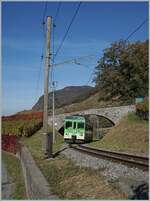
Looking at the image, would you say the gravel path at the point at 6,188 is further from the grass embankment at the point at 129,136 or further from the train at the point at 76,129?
the train at the point at 76,129

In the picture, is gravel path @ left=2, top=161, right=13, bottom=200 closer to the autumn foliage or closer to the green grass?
the green grass

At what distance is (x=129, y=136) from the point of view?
127 feet

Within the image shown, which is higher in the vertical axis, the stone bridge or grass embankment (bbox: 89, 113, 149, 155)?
the stone bridge

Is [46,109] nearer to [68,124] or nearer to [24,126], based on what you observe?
[68,124]

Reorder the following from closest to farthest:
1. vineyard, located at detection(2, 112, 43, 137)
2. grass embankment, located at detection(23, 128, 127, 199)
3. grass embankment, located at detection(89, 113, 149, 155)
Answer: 1. grass embankment, located at detection(23, 128, 127, 199)
2. grass embankment, located at detection(89, 113, 149, 155)
3. vineyard, located at detection(2, 112, 43, 137)

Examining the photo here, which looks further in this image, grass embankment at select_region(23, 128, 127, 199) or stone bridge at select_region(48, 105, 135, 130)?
stone bridge at select_region(48, 105, 135, 130)

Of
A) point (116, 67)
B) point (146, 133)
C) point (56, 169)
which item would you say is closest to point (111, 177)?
point (56, 169)

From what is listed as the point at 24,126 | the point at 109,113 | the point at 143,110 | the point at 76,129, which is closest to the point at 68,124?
the point at 76,129

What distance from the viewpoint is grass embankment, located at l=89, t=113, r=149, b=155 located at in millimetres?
33850

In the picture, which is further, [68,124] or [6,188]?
[68,124]

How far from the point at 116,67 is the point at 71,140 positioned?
30727 mm

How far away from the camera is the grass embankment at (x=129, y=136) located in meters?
33.8

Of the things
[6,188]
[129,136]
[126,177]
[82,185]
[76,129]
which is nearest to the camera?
[82,185]

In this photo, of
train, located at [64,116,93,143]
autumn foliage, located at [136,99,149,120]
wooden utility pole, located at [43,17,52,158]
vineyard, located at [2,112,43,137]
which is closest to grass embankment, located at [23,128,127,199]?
wooden utility pole, located at [43,17,52,158]
